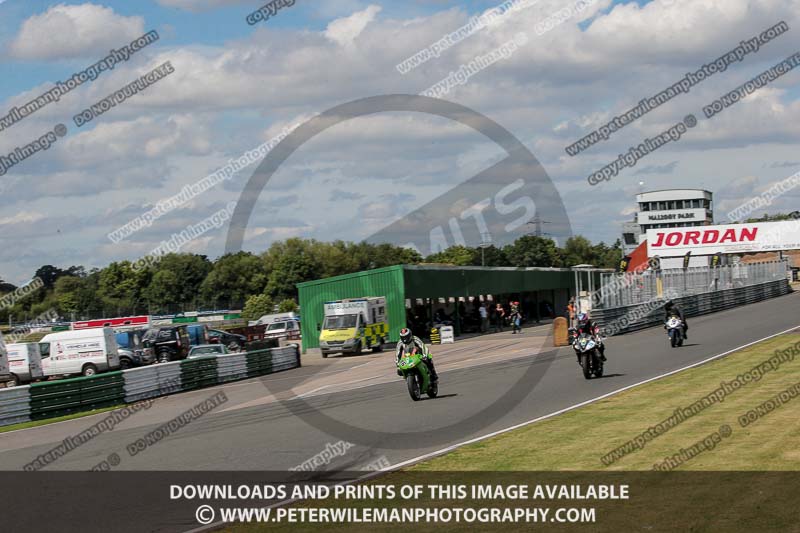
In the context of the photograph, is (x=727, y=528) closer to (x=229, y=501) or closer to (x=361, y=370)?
(x=229, y=501)

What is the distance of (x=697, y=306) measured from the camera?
5038 cm

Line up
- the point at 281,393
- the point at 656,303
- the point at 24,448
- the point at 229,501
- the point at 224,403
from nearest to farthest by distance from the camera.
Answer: the point at 229,501 < the point at 24,448 < the point at 224,403 < the point at 281,393 < the point at 656,303

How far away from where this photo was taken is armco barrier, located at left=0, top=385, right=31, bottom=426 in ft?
73.3

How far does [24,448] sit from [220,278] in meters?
97.3

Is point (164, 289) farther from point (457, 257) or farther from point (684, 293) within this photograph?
point (684, 293)

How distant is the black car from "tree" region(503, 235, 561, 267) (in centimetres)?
8805

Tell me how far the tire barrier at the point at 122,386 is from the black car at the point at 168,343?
36.1 ft

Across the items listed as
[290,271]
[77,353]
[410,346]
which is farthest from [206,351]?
[290,271]

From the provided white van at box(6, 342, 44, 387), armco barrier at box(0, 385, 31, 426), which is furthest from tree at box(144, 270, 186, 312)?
armco barrier at box(0, 385, 31, 426)

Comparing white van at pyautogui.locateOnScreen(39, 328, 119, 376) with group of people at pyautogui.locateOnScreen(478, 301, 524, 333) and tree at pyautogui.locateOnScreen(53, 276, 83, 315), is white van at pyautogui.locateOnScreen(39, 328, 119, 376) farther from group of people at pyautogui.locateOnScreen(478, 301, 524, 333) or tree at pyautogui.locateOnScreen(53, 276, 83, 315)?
tree at pyautogui.locateOnScreen(53, 276, 83, 315)

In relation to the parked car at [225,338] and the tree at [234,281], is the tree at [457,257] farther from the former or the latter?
the parked car at [225,338]

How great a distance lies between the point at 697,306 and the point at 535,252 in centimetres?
8356

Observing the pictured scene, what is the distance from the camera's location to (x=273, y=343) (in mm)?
45844

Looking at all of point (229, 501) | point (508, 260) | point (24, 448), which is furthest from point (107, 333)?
point (508, 260)
